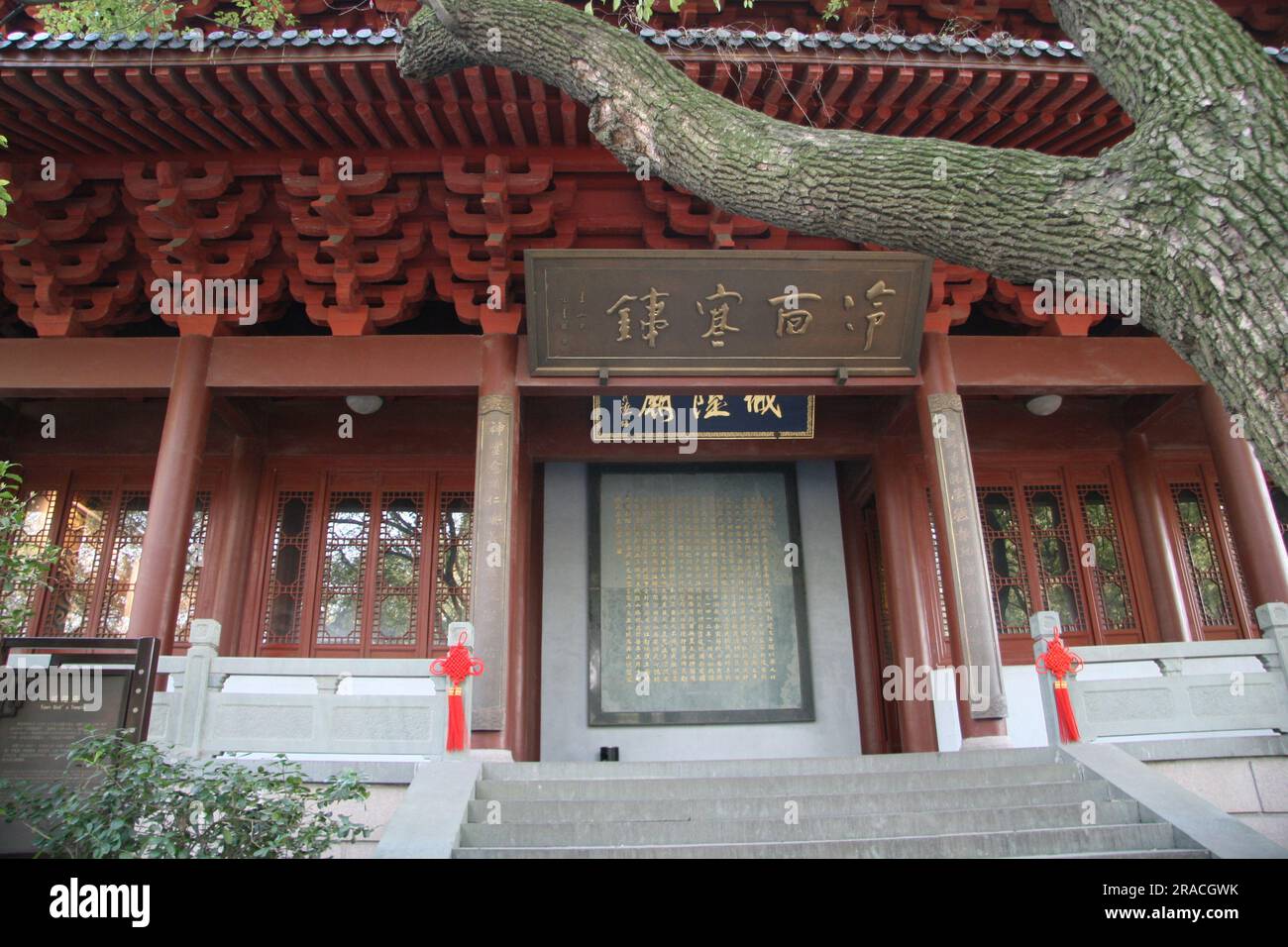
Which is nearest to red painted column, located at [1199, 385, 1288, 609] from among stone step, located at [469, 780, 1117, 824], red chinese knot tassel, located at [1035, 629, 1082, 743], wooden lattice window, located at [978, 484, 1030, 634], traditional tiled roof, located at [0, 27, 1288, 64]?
wooden lattice window, located at [978, 484, 1030, 634]

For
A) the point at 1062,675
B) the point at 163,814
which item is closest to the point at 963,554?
the point at 1062,675

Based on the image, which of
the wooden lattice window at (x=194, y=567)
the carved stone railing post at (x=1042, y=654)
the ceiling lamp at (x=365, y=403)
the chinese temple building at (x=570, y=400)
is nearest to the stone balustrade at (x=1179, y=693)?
the carved stone railing post at (x=1042, y=654)

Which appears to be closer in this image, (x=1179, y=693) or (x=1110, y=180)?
(x=1110, y=180)

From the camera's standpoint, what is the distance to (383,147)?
5.79 m

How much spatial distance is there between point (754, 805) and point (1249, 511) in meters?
4.29

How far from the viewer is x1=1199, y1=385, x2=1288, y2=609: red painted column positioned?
239 inches

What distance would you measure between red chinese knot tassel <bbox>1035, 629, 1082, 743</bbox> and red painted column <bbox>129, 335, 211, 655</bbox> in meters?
5.14

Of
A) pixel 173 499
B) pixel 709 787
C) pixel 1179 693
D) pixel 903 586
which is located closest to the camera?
pixel 709 787

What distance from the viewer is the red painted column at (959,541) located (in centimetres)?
556

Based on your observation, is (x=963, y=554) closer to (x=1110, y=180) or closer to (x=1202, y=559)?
(x=1202, y=559)

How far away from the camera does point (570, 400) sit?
7.66 m

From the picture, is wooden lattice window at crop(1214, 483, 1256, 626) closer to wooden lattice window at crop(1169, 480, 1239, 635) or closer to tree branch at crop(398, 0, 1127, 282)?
wooden lattice window at crop(1169, 480, 1239, 635)

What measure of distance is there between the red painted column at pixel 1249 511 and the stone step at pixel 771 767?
2.36m

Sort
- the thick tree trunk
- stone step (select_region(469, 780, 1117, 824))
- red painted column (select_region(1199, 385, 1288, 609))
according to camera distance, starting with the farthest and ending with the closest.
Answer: red painted column (select_region(1199, 385, 1288, 609)) → stone step (select_region(469, 780, 1117, 824)) → the thick tree trunk
